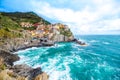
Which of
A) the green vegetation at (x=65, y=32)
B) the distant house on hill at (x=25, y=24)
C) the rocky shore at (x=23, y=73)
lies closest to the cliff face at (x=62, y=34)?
the green vegetation at (x=65, y=32)

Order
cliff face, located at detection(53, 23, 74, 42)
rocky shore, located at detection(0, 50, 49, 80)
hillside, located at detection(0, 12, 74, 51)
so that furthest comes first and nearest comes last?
cliff face, located at detection(53, 23, 74, 42), hillside, located at detection(0, 12, 74, 51), rocky shore, located at detection(0, 50, 49, 80)

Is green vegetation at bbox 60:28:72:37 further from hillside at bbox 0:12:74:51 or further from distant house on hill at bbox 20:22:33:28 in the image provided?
distant house on hill at bbox 20:22:33:28

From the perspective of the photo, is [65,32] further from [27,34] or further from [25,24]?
[27,34]

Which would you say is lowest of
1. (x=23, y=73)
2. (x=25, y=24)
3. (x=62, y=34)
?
(x=23, y=73)

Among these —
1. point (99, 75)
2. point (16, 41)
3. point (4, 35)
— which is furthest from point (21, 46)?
point (99, 75)

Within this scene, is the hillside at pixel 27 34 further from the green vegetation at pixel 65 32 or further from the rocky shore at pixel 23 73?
the rocky shore at pixel 23 73

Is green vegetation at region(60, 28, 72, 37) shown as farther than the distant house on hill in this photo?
No

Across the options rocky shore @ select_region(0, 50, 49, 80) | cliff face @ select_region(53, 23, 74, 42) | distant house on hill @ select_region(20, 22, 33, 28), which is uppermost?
distant house on hill @ select_region(20, 22, 33, 28)

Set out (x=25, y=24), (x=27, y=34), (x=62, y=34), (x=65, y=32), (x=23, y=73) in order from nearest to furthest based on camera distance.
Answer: (x=23, y=73) → (x=27, y=34) → (x=62, y=34) → (x=65, y=32) → (x=25, y=24)

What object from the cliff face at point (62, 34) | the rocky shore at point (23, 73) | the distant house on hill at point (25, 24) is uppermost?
the distant house on hill at point (25, 24)

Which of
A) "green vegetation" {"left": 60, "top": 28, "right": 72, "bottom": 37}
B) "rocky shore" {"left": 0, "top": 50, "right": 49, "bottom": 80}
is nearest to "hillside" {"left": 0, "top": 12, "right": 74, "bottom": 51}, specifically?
"green vegetation" {"left": 60, "top": 28, "right": 72, "bottom": 37}

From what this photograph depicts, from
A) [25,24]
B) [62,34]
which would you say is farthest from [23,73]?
[25,24]
